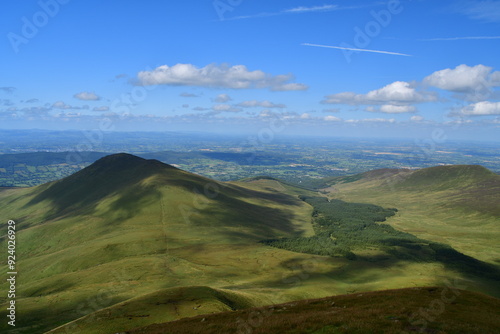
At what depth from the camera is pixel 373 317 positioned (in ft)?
110

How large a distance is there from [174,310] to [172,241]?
4177 inches

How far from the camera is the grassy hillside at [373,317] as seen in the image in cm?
3011

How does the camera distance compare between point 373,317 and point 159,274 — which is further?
point 159,274

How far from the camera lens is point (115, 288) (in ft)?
311

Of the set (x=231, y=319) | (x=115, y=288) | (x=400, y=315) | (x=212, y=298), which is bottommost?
(x=115, y=288)

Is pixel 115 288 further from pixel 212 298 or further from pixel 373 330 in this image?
pixel 373 330

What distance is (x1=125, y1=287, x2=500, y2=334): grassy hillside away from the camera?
1185 inches

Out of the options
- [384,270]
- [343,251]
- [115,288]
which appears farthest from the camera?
[343,251]

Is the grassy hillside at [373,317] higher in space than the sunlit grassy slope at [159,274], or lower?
higher

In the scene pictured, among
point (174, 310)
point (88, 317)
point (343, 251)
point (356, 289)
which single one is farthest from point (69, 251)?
point (343, 251)

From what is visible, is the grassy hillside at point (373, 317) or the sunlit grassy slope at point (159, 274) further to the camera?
the sunlit grassy slope at point (159, 274)

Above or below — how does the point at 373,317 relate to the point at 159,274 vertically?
above

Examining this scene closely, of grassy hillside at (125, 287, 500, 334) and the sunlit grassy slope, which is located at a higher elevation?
grassy hillside at (125, 287, 500, 334)

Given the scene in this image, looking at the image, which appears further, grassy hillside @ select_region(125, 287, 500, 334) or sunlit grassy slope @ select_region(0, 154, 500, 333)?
sunlit grassy slope @ select_region(0, 154, 500, 333)
